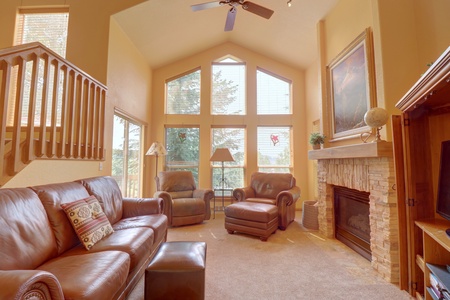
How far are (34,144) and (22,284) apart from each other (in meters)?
1.55

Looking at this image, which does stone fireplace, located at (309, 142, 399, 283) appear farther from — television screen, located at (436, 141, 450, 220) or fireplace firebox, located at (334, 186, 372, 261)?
television screen, located at (436, 141, 450, 220)

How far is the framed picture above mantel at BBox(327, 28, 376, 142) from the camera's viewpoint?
8.84ft

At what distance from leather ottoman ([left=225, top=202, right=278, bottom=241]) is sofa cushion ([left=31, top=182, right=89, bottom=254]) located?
2.16m

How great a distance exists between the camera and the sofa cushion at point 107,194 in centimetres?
243

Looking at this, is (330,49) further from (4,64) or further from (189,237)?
(4,64)

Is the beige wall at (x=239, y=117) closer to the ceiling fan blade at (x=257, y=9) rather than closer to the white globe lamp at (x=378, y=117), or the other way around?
the ceiling fan blade at (x=257, y=9)

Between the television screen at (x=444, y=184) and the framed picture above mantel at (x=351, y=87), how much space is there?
1.11 metres

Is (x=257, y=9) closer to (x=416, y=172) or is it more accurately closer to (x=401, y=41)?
(x=401, y=41)

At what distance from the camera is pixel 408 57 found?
2.37m

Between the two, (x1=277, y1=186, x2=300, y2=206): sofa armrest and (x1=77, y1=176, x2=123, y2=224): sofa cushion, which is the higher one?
(x1=77, y1=176, x2=123, y2=224): sofa cushion

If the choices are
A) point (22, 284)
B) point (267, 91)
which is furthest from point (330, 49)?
point (22, 284)

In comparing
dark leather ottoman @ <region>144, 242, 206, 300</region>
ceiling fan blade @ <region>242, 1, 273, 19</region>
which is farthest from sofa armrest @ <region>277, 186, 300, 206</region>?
ceiling fan blade @ <region>242, 1, 273, 19</region>

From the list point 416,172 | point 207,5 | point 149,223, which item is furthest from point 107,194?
point 416,172

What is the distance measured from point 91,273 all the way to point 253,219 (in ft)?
7.81
